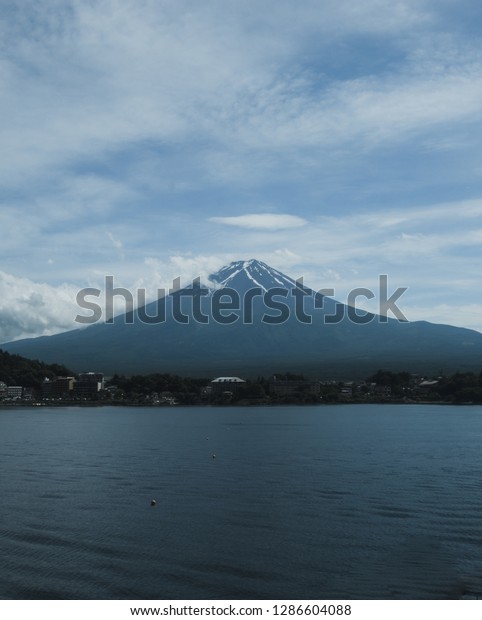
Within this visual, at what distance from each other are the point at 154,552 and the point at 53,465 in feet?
36.6

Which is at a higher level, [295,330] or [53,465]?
[295,330]

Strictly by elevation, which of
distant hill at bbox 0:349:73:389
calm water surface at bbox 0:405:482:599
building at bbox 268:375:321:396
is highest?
distant hill at bbox 0:349:73:389

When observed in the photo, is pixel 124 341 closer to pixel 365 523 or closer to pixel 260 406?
pixel 260 406

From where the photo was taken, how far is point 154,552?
458 inches

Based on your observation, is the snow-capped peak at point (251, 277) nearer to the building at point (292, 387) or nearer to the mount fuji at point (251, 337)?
the mount fuji at point (251, 337)

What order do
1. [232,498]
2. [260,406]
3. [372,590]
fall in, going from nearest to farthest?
[372,590] → [232,498] → [260,406]

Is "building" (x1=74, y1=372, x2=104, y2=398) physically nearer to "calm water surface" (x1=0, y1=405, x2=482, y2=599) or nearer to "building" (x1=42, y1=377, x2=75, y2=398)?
"building" (x1=42, y1=377, x2=75, y2=398)

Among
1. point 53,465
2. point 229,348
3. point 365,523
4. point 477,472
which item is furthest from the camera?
point 229,348

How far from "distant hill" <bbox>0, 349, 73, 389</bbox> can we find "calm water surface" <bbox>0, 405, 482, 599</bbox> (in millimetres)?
56483

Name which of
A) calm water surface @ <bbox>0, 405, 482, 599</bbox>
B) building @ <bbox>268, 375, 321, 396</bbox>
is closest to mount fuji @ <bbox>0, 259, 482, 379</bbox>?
building @ <bbox>268, 375, 321, 396</bbox>

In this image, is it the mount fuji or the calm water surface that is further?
the mount fuji

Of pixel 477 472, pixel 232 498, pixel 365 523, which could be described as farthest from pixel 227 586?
pixel 477 472

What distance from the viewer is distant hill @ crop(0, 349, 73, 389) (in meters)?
81.2

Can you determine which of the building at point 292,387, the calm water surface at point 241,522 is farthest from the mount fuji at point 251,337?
the calm water surface at point 241,522
